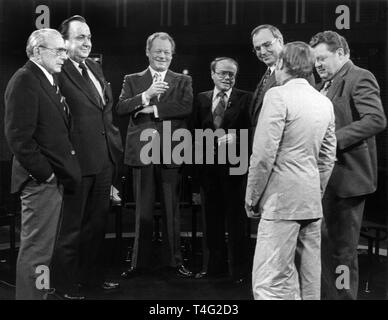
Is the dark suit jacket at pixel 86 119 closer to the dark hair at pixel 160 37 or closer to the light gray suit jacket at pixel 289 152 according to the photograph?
the dark hair at pixel 160 37

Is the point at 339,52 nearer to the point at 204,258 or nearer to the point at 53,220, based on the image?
the point at 204,258

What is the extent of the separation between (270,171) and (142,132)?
4.56 feet

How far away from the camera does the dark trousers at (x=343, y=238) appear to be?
3.49 m

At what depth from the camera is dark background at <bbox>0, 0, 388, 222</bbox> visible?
3.93 metres

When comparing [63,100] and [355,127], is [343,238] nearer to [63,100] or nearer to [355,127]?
[355,127]

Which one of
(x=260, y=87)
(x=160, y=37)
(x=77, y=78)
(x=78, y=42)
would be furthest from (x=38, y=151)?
(x=260, y=87)

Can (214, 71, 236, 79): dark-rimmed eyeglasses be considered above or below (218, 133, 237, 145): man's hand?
above

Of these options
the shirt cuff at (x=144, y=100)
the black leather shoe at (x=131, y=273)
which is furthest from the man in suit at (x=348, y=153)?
the black leather shoe at (x=131, y=273)

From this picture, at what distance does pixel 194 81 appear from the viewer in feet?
13.4

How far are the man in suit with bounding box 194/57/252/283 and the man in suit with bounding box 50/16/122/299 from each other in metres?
0.70

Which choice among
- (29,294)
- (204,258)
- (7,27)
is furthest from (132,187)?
(7,27)

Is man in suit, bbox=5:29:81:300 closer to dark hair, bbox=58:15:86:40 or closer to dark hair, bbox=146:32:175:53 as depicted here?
dark hair, bbox=58:15:86:40

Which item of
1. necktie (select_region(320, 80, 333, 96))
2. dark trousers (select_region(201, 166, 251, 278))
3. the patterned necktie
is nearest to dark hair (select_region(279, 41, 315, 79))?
necktie (select_region(320, 80, 333, 96))

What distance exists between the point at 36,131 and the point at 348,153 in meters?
2.00
